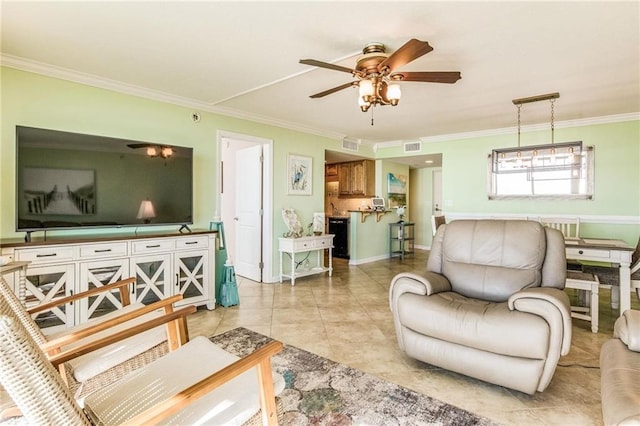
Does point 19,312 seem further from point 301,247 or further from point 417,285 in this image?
point 301,247

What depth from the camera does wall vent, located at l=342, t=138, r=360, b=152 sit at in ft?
19.8

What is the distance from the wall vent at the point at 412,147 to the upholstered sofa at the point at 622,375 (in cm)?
481

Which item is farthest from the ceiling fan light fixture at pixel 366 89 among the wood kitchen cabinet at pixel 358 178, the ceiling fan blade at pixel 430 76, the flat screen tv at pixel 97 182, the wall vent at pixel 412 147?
the wood kitchen cabinet at pixel 358 178

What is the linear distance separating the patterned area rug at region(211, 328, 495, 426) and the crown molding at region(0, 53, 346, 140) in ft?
9.89

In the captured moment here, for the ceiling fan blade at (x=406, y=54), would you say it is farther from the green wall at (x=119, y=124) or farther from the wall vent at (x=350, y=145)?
the wall vent at (x=350, y=145)

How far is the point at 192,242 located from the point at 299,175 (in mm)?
2203

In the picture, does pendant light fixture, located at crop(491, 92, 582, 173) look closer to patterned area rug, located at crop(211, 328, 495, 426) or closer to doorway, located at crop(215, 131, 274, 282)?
patterned area rug, located at crop(211, 328, 495, 426)

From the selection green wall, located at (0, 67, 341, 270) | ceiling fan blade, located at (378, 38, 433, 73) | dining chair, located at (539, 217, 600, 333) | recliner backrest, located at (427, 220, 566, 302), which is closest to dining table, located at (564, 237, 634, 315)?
dining chair, located at (539, 217, 600, 333)

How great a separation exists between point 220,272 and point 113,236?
4.36 ft

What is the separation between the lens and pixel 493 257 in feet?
8.48

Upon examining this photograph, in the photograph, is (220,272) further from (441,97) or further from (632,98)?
(632,98)

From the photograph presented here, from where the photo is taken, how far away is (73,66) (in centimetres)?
291

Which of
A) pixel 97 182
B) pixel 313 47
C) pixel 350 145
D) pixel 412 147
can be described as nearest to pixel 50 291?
pixel 97 182

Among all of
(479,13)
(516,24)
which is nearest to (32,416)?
(479,13)
